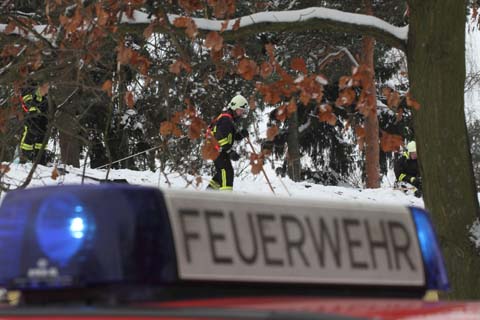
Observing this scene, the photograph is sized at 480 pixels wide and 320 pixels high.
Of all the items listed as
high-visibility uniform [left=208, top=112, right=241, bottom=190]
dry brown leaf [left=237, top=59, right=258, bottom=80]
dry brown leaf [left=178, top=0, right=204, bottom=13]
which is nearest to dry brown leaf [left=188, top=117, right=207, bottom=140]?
dry brown leaf [left=237, top=59, right=258, bottom=80]

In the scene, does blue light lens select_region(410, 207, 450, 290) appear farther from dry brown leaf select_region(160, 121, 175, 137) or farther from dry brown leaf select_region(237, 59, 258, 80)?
dry brown leaf select_region(160, 121, 175, 137)

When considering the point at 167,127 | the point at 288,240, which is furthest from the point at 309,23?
the point at 288,240

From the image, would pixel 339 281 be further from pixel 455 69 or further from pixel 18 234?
pixel 455 69

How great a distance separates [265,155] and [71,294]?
6321 millimetres

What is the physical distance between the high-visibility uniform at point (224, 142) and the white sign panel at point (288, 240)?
517 inches

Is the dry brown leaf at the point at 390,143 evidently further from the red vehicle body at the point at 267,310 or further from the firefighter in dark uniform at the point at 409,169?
the firefighter in dark uniform at the point at 409,169

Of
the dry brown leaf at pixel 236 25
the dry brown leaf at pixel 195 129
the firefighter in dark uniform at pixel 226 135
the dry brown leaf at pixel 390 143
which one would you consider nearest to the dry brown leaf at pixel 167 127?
the dry brown leaf at pixel 195 129

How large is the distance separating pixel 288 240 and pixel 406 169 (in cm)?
1999

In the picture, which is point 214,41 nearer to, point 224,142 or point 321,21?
point 321,21

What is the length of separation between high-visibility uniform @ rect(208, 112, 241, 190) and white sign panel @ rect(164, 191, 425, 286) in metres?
13.1

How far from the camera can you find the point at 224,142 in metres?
16.4

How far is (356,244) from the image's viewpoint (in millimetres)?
1874

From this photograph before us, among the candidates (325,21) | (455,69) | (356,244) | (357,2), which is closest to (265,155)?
(325,21)

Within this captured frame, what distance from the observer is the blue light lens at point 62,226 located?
5.49 feet
